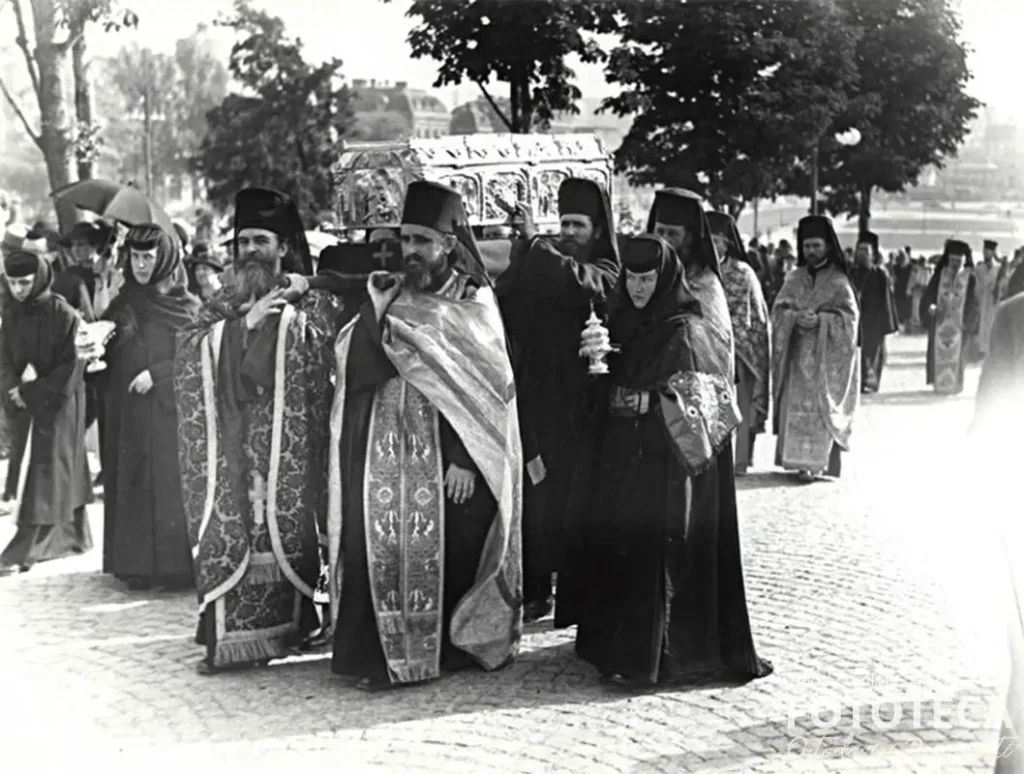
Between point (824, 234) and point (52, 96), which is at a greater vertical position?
point (52, 96)

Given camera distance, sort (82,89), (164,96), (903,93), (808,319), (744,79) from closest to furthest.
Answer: (808,319)
(744,79)
(82,89)
(903,93)
(164,96)

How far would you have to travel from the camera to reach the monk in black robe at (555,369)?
25.4 feet

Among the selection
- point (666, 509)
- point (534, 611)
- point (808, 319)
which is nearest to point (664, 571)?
point (666, 509)

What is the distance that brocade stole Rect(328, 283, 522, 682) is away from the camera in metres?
6.68

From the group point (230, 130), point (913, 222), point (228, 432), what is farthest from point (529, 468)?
point (913, 222)

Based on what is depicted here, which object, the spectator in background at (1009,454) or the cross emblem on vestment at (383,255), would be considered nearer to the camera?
the spectator in background at (1009,454)

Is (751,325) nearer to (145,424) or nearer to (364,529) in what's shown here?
(145,424)

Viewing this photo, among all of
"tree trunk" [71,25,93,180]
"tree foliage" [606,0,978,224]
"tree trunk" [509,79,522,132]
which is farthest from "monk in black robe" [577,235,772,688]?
"tree trunk" [71,25,93,180]

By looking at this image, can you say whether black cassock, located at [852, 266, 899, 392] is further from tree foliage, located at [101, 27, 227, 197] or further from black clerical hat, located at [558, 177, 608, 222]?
black clerical hat, located at [558, 177, 608, 222]

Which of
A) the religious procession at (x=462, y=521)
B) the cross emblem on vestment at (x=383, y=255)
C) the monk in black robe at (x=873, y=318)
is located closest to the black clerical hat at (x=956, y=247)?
the monk in black robe at (x=873, y=318)

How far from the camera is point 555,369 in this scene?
25.7 feet

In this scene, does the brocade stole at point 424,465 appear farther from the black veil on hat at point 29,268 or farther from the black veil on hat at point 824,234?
the black veil on hat at point 824,234

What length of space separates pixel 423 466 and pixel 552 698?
1173mm

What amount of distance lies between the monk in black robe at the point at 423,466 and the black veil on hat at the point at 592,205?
1.04 metres
